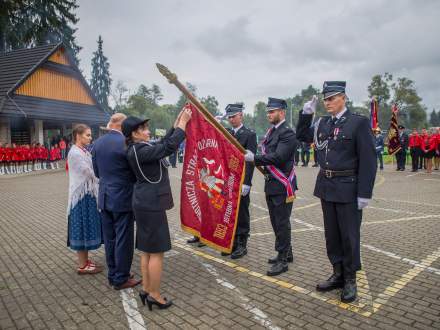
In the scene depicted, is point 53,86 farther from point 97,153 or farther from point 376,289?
point 376,289

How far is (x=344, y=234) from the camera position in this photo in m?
3.99

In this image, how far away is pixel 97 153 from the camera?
4352 millimetres

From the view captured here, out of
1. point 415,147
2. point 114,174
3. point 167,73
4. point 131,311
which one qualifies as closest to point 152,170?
point 114,174

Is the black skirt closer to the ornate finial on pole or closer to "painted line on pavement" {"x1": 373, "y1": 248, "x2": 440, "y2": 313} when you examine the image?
the ornate finial on pole

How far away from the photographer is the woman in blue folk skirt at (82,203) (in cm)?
471

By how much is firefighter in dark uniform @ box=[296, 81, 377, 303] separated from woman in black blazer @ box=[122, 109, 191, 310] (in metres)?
1.73

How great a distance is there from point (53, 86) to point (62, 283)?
2478cm

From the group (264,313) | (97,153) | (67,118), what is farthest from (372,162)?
(67,118)

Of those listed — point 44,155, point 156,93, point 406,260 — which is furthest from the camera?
point 156,93

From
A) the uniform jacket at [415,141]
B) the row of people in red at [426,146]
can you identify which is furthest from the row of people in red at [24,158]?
the row of people in red at [426,146]

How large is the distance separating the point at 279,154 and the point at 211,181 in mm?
954

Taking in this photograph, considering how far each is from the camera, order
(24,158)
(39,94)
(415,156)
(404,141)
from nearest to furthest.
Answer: (415,156), (404,141), (24,158), (39,94)

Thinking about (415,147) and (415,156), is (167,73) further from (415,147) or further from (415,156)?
(415,156)

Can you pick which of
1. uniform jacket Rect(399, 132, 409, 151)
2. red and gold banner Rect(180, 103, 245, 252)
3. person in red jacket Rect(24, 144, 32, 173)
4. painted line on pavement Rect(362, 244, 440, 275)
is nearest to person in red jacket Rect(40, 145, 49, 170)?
person in red jacket Rect(24, 144, 32, 173)
